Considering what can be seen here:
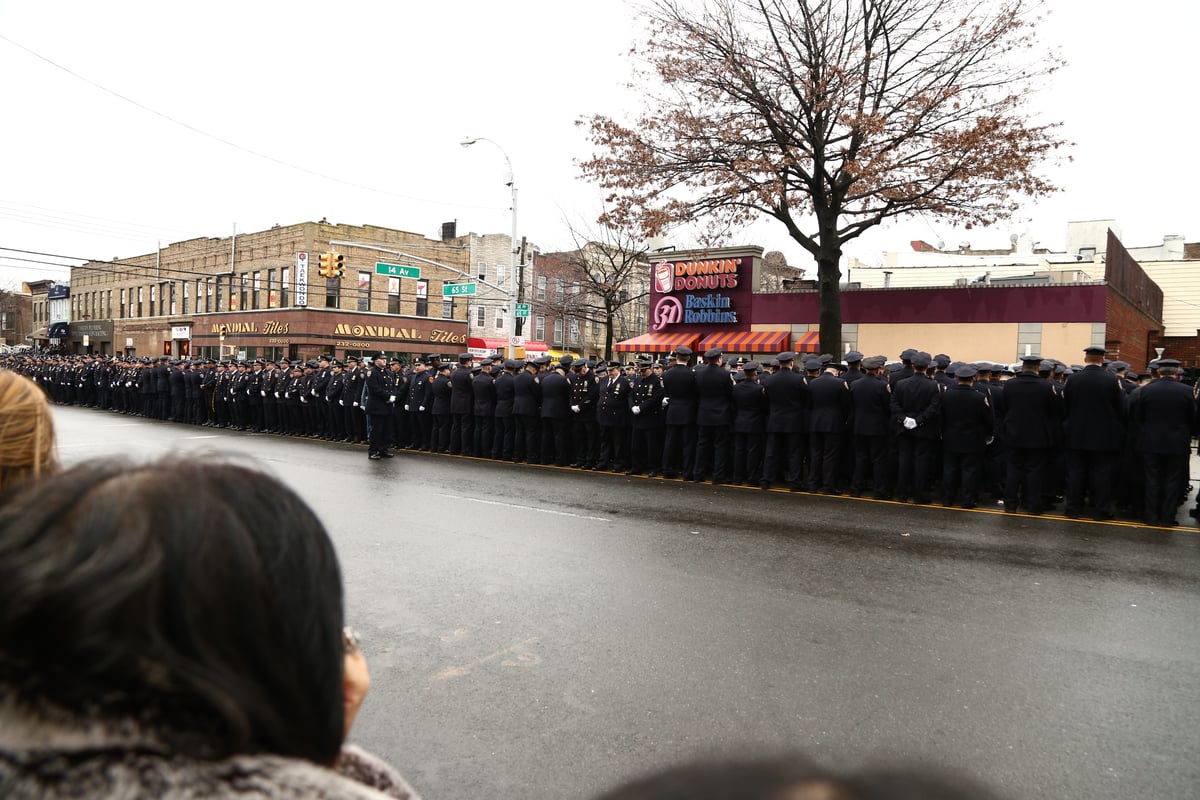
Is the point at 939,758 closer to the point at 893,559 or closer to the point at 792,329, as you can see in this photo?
the point at 893,559

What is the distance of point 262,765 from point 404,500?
34.4 feet

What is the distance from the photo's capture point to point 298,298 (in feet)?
151

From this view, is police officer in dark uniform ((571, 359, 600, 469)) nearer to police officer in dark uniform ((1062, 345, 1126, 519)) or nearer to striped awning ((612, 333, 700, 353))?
police officer in dark uniform ((1062, 345, 1126, 519))

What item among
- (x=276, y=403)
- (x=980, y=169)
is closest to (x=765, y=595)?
(x=980, y=169)

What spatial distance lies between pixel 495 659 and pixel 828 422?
894cm

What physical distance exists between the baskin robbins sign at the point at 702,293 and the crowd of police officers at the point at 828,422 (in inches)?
452

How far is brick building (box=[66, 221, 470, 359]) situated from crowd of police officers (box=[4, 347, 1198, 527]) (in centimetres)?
2814

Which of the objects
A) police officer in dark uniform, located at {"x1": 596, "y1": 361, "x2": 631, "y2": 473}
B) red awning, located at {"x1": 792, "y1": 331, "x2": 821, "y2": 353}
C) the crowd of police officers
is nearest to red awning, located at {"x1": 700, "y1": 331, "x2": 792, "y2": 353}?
red awning, located at {"x1": 792, "y1": 331, "x2": 821, "y2": 353}

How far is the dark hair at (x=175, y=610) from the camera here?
0.94m

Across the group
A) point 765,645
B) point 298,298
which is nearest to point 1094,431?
point 765,645

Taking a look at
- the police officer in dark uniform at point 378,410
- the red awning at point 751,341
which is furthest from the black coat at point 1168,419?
the red awning at point 751,341

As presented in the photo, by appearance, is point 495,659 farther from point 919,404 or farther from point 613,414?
point 613,414

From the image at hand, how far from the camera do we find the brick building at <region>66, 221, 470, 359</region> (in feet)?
154

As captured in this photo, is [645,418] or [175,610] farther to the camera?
[645,418]
